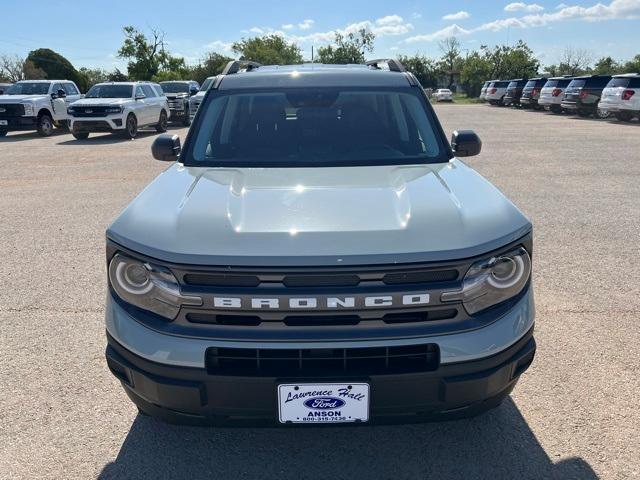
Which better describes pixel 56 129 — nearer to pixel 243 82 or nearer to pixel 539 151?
pixel 539 151

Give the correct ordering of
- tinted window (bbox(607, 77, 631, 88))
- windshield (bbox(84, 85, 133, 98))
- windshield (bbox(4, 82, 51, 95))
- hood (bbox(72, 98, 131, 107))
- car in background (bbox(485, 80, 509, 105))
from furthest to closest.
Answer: car in background (bbox(485, 80, 509, 105)), tinted window (bbox(607, 77, 631, 88)), windshield (bbox(4, 82, 51, 95)), windshield (bbox(84, 85, 133, 98)), hood (bbox(72, 98, 131, 107))

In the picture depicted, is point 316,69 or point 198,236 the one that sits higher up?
point 316,69

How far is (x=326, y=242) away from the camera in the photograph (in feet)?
7.23

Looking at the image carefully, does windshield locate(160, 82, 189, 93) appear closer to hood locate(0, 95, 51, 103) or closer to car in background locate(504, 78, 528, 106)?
hood locate(0, 95, 51, 103)

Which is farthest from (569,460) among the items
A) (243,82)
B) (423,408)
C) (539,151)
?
(539,151)

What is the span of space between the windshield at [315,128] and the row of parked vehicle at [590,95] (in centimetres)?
2120

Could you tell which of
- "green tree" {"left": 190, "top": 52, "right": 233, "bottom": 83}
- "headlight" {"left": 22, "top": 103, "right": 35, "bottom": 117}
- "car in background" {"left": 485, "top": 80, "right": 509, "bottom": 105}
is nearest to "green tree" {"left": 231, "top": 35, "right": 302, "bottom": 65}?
"green tree" {"left": 190, "top": 52, "right": 233, "bottom": 83}

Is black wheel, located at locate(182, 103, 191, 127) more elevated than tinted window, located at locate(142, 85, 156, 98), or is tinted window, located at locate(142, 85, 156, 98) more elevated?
tinted window, located at locate(142, 85, 156, 98)

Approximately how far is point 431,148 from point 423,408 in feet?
6.28

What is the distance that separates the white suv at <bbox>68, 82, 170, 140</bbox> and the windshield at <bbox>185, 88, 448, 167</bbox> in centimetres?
1529

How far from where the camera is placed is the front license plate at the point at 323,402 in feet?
7.08

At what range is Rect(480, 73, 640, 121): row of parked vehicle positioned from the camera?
21.6m

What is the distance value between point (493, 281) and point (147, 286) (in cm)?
140

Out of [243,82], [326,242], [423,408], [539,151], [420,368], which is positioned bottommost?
[539,151]
